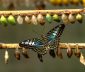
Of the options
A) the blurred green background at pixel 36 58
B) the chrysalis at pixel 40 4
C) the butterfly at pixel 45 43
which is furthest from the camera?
the chrysalis at pixel 40 4

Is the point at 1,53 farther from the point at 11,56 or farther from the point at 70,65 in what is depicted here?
the point at 70,65

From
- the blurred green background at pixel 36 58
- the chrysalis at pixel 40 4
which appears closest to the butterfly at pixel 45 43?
the blurred green background at pixel 36 58

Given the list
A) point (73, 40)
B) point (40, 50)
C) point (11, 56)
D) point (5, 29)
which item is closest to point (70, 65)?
point (73, 40)

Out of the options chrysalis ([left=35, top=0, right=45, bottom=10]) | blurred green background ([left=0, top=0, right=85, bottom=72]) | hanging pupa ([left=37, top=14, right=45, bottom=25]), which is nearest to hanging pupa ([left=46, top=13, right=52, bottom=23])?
hanging pupa ([left=37, top=14, right=45, bottom=25])

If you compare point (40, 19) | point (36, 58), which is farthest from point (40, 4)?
point (40, 19)

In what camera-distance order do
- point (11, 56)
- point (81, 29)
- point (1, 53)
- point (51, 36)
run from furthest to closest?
point (81, 29), point (11, 56), point (1, 53), point (51, 36)

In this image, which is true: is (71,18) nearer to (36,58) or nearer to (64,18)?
(64,18)

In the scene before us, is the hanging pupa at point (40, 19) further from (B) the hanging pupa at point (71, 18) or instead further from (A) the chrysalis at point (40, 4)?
(A) the chrysalis at point (40, 4)

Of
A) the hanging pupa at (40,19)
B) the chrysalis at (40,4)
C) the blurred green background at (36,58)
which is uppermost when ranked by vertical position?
the chrysalis at (40,4)

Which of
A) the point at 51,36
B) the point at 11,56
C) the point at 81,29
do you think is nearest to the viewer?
the point at 51,36

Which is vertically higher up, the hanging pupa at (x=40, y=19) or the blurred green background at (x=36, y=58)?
the hanging pupa at (x=40, y=19)
